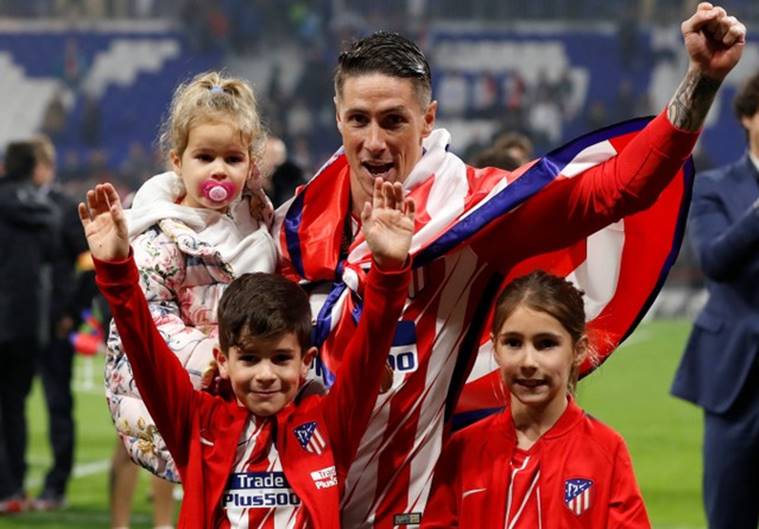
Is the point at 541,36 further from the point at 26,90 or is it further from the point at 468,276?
the point at 468,276

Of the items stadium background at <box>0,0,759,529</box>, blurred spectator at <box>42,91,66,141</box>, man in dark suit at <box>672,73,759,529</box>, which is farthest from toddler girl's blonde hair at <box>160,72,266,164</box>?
blurred spectator at <box>42,91,66,141</box>

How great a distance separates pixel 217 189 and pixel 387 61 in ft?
1.75

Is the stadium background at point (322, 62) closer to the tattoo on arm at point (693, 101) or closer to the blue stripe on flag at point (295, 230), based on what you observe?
the blue stripe on flag at point (295, 230)

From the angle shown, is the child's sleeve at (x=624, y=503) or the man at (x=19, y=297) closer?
the child's sleeve at (x=624, y=503)

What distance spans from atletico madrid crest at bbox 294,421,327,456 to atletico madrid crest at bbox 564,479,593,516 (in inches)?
21.6

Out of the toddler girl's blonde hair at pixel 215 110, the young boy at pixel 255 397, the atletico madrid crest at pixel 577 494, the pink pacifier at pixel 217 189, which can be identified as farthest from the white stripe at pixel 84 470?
the atletico madrid crest at pixel 577 494

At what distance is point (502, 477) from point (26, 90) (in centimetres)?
2476

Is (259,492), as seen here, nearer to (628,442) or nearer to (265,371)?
(265,371)

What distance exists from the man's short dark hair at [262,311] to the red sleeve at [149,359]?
0.15 m

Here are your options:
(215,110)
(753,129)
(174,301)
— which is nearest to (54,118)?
(753,129)

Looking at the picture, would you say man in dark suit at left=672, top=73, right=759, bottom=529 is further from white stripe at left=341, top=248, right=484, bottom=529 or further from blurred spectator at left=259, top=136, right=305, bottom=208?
blurred spectator at left=259, top=136, right=305, bottom=208

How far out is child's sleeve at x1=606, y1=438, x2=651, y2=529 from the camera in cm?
333

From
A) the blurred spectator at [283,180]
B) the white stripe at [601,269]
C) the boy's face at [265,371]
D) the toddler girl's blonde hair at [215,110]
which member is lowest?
the boy's face at [265,371]

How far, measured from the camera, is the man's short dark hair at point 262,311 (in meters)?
3.33
